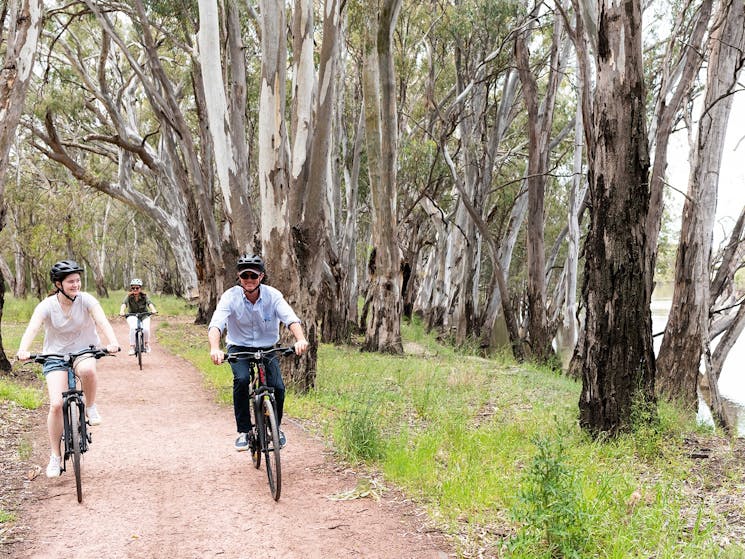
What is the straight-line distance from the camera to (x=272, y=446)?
5.36m

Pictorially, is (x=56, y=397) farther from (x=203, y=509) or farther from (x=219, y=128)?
(x=219, y=128)

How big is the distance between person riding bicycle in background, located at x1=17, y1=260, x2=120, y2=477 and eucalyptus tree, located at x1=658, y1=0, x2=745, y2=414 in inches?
294

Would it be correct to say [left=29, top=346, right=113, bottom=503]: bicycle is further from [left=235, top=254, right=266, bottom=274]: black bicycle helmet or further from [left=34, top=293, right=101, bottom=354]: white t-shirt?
[left=235, top=254, right=266, bottom=274]: black bicycle helmet

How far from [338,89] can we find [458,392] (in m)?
11.1

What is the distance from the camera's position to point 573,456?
19.4 ft

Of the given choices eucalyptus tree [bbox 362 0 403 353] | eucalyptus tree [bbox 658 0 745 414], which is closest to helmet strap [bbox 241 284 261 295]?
eucalyptus tree [bbox 658 0 745 414]

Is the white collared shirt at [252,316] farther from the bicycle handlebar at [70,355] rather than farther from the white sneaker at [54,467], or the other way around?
the white sneaker at [54,467]

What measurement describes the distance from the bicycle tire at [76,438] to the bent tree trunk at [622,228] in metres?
4.62

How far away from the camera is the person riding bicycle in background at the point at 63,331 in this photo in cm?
529

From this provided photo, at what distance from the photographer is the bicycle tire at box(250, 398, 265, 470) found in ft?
17.8

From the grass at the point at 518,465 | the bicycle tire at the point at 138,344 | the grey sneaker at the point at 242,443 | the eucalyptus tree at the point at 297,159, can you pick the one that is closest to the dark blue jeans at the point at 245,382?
the grey sneaker at the point at 242,443

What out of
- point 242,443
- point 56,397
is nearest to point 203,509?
point 242,443

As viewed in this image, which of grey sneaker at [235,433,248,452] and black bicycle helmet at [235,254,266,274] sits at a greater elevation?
black bicycle helmet at [235,254,266,274]

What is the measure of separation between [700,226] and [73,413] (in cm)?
838
